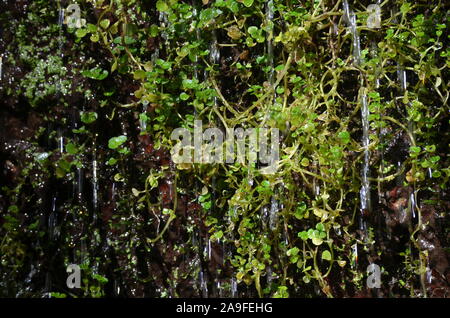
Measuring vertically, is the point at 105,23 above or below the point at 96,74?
above

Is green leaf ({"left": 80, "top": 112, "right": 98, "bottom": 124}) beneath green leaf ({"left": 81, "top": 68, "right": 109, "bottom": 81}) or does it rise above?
beneath

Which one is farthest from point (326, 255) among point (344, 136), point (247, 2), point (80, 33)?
point (80, 33)

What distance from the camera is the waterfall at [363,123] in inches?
69.9

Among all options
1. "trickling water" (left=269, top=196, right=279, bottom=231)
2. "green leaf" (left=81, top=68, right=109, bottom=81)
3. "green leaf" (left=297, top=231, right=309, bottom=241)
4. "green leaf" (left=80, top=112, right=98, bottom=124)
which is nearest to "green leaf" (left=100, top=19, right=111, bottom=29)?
"green leaf" (left=81, top=68, right=109, bottom=81)

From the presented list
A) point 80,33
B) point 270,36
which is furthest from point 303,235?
point 80,33

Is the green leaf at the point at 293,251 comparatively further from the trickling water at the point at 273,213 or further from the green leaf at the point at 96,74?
the green leaf at the point at 96,74

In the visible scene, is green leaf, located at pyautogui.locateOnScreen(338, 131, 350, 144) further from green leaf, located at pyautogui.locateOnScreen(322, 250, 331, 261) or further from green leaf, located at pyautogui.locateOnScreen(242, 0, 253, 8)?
green leaf, located at pyautogui.locateOnScreen(242, 0, 253, 8)

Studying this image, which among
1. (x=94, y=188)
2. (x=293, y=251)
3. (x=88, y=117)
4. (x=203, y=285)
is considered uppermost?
(x=88, y=117)

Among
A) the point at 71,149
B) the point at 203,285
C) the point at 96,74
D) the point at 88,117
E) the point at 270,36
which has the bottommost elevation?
the point at 203,285

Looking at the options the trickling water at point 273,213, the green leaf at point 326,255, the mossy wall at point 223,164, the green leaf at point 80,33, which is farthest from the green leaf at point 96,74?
the green leaf at point 326,255

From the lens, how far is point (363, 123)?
5.84 feet

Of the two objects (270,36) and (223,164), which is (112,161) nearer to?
(223,164)

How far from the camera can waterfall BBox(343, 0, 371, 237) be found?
177cm

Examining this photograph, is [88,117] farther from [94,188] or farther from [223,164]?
[223,164]
